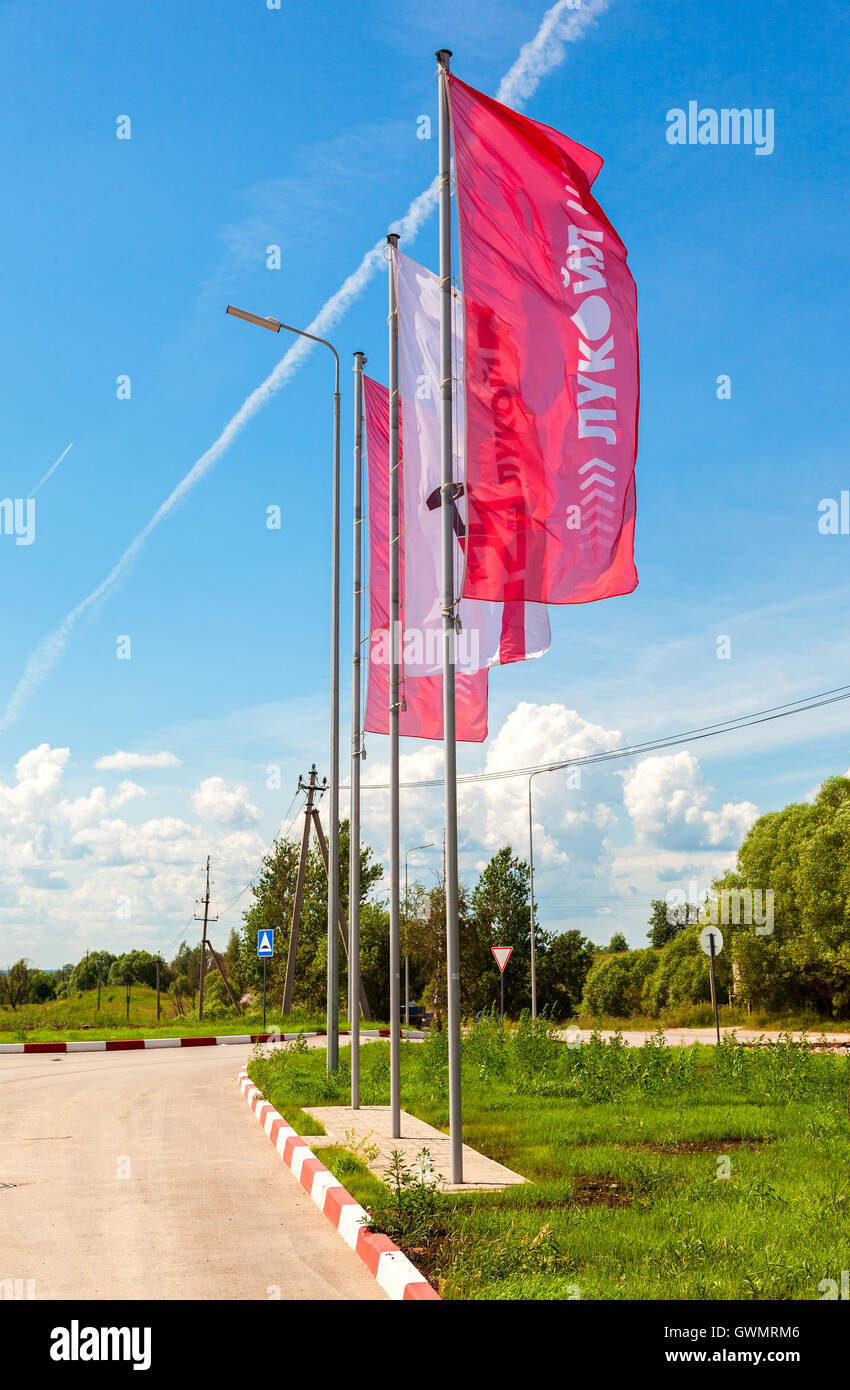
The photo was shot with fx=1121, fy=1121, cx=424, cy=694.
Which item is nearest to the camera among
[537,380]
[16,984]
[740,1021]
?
[537,380]

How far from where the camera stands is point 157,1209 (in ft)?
28.6

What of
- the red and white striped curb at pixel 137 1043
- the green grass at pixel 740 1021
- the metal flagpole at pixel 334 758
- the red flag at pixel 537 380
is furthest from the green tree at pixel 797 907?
the red flag at pixel 537 380

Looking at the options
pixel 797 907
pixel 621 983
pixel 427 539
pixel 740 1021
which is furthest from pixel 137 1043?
pixel 621 983

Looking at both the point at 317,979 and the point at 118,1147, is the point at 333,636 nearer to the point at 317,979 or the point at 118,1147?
the point at 118,1147

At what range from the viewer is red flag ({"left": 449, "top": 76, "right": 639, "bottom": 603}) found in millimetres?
9688

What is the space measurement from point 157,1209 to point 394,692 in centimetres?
546

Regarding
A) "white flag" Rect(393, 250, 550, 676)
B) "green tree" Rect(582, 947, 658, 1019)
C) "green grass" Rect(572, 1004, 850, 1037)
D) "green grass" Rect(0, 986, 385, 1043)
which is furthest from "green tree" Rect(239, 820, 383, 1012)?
"white flag" Rect(393, 250, 550, 676)

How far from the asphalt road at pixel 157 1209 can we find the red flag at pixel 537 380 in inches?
208

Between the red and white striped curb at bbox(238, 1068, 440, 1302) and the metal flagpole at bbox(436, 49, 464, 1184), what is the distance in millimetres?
1098

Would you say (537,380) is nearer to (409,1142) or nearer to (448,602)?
(448,602)

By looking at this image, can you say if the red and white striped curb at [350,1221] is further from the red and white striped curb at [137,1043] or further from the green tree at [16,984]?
the green tree at [16,984]

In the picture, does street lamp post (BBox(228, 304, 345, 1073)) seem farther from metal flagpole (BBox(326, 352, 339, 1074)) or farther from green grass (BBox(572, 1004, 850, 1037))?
green grass (BBox(572, 1004, 850, 1037))

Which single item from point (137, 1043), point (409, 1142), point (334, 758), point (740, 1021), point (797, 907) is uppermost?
point (334, 758)

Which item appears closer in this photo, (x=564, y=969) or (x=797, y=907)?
(x=797, y=907)
